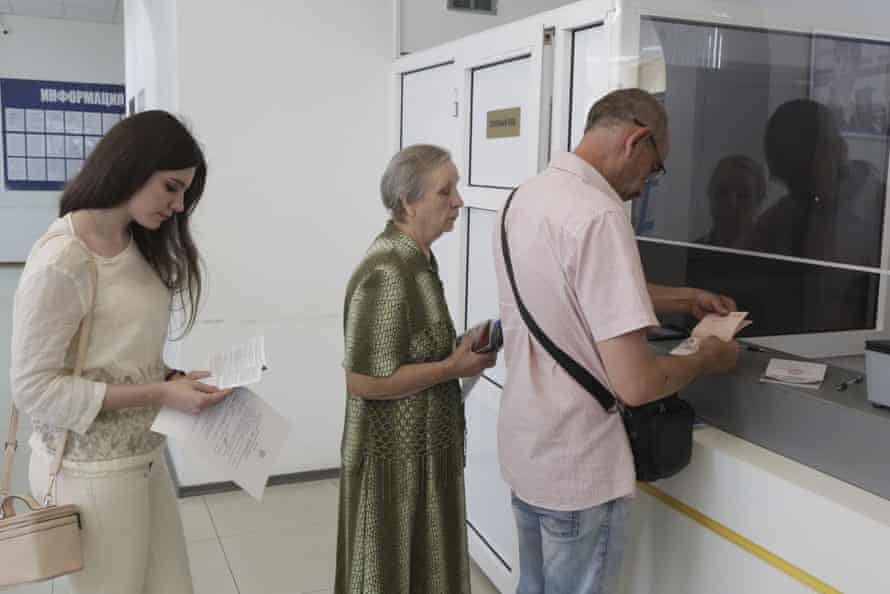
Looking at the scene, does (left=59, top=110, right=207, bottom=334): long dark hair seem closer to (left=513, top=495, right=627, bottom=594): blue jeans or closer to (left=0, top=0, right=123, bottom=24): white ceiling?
(left=513, top=495, right=627, bottom=594): blue jeans

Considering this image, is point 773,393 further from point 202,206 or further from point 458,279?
point 202,206

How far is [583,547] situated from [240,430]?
30.4 inches

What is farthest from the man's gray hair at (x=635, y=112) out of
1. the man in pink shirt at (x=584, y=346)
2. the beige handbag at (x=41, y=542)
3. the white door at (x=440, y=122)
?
the white door at (x=440, y=122)

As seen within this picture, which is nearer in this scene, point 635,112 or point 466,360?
point 635,112

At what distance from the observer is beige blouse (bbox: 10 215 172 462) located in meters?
1.49

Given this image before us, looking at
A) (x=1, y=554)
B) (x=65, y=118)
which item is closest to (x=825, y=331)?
(x=1, y=554)

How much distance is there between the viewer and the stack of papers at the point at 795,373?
1.79 metres

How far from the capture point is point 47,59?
9906mm

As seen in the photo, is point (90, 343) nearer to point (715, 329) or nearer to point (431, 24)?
point (715, 329)

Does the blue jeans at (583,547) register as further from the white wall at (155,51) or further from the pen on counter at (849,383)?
the white wall at (155,51)

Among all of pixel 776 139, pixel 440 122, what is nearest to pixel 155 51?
pixel 440 122

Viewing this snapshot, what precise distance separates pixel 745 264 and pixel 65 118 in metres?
9.93

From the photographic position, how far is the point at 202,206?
3680 mm

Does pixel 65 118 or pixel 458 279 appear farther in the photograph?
pixel 65 118
